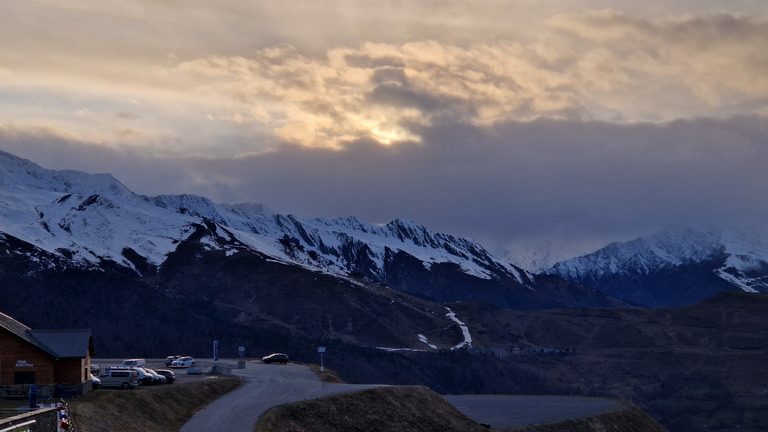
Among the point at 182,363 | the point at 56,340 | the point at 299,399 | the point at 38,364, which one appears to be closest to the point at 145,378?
the point at 299,399

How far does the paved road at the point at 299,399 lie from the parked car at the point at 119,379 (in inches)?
258

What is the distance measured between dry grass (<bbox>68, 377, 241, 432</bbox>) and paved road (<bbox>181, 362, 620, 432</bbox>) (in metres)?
1.40

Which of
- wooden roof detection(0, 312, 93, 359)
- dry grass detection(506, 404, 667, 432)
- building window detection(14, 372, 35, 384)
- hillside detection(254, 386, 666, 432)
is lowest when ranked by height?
dry grass detection(506, 404, 667, 432)

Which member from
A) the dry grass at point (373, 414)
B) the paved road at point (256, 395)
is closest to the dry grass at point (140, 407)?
the paved road at point (256, 395)

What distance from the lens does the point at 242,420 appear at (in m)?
75.2

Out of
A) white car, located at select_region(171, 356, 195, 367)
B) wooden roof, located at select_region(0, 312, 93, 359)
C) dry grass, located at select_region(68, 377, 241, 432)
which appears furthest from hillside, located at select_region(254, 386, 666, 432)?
white car, located at select_region(171, 356, 195, 367)

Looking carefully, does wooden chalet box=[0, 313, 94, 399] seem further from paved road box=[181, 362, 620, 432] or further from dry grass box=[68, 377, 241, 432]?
paved road box=[181, 362, 620, 432]

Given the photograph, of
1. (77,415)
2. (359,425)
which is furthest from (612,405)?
(77,415)

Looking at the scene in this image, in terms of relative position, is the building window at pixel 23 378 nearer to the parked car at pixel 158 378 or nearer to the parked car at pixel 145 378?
the parked car at pixel 145 378

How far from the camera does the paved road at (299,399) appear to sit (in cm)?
7669

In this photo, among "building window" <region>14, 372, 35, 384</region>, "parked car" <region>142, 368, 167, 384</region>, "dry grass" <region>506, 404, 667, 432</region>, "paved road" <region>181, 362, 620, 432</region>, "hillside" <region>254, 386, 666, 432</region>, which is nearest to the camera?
"building window" <region>14, 372, 35, 384</region>

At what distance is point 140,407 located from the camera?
74.1 meters

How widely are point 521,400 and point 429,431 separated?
119ft

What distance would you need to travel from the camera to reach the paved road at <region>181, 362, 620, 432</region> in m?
76.7
